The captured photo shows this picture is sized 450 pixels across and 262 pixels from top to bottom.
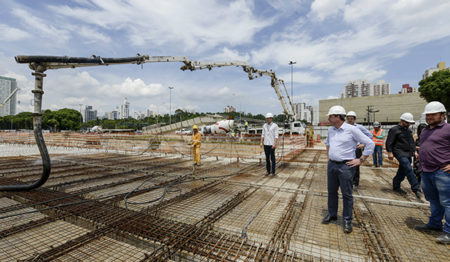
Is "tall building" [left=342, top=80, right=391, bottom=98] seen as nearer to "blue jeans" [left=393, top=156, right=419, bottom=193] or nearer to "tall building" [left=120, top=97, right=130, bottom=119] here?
"blue jeans" [left=393, top=156, right=419, bottom=193]

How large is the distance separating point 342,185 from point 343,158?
Answer: 37cm

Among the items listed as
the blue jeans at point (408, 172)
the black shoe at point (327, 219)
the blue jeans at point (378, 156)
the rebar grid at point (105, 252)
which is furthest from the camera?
the blue jeans at point (378, 156)

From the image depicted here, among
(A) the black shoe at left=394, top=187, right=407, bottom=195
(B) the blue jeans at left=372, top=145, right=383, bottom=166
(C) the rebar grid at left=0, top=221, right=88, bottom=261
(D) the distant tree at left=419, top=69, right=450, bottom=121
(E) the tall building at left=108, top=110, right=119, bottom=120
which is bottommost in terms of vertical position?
(C) the rebar grid at left=0, top=221, right=88, bottom=261

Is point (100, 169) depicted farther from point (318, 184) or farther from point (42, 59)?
point (318, 184)

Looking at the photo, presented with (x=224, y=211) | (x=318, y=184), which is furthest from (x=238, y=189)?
(x=318, y=184)

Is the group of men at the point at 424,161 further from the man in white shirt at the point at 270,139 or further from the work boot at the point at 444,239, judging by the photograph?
the man in white shirt at the point at 270,139

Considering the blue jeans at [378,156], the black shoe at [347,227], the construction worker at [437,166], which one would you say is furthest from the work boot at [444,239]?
the blue jeans at [378,156]

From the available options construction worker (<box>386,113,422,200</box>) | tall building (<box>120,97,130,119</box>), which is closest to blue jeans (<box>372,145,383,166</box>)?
construction worker (<box>386,113,422,200</box>)

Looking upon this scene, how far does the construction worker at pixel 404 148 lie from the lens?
411 cm

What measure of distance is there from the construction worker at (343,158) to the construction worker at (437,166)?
0.75 meters

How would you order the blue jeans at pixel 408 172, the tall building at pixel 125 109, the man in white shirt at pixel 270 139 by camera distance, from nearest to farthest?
the blue jeans at pixel 408 172, the man in white shirt at pixel 270 139, the tall building at pixel 125 109

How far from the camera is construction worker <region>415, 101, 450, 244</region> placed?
8.29ft

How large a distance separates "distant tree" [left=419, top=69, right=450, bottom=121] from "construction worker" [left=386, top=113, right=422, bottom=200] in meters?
39.9

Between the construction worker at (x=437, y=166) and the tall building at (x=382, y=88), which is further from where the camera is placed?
the tall building at (x=382, y=88)
